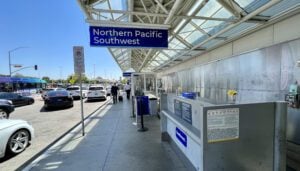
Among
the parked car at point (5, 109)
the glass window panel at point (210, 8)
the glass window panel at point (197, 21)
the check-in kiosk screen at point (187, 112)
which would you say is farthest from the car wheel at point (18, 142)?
the glass window panel at point (197, 21)

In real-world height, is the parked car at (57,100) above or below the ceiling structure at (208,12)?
below

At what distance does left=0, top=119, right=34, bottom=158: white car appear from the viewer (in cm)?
391

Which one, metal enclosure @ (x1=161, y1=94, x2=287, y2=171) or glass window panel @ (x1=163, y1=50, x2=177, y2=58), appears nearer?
metal enclosure @ (x1=161, y1=94, x2=287, y2=171)

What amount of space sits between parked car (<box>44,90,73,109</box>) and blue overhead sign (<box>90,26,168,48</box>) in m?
7.93

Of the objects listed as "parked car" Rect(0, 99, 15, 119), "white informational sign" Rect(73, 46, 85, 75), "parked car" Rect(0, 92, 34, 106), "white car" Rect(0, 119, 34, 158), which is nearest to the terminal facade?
"white informational sign" Rect(73, 46, 85, 75)

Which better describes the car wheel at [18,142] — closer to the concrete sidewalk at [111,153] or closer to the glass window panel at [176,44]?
the concrete sidewalk at [111,153]

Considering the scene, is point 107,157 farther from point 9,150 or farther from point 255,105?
point 255,105

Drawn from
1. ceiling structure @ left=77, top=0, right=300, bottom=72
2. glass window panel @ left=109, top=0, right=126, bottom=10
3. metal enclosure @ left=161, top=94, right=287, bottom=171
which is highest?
glass window panel @ left=109, top=0, right=126, bottom=10

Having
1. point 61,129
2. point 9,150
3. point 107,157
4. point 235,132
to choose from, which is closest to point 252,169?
point 235,132

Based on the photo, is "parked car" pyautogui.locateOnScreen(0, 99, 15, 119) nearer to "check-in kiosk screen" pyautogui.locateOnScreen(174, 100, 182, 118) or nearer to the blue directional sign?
"check-in kiosk screen" pyautogui.locateOnScreen(174, 100, 182, 118)

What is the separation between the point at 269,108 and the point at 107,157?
3.37 metres

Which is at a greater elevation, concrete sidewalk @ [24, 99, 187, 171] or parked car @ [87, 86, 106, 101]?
parked car @ [87, 86, 106, 101]

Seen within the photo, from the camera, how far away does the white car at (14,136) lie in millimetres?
3908

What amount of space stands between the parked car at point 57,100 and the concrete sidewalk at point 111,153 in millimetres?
6563
